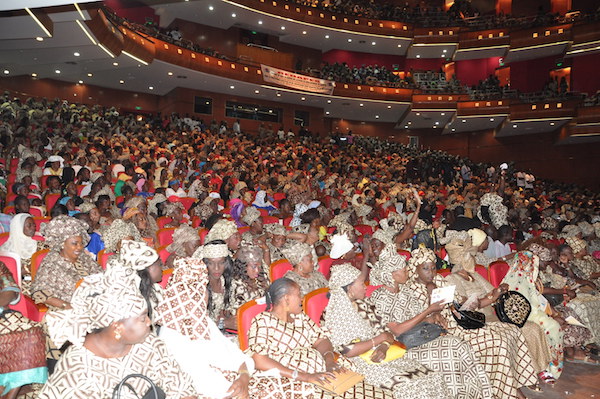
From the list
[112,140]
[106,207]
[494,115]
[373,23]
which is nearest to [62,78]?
[112,140]

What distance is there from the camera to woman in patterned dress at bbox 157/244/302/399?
233cm

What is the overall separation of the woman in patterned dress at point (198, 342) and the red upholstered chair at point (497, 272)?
3.07 m

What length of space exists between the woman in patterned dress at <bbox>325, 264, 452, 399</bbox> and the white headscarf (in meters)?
2.56

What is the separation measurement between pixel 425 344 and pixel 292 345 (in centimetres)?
112

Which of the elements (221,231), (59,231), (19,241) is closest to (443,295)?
(221,231)

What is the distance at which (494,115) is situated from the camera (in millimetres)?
21906

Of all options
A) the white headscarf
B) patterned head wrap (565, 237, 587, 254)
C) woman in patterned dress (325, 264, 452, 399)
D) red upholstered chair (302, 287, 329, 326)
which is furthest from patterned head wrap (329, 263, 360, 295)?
patterned head wrap (565, 237, 587, 254)

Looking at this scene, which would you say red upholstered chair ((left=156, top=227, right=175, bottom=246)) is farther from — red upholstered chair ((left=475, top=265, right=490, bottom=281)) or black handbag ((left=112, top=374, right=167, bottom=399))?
black handbag ((left=112, top=374, right=167, bottom=399))

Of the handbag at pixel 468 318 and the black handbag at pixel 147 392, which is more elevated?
the black handbag at pixel 147 392

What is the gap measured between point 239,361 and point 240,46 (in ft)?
71.9

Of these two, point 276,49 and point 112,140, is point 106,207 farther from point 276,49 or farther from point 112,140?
point 276,49

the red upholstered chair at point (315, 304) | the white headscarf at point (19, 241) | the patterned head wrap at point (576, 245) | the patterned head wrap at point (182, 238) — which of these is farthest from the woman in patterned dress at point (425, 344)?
the patterned head wrap at point (576, 245)

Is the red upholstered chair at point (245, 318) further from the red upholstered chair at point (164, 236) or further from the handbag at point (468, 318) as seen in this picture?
the red upholstered chair at point (164, 236)

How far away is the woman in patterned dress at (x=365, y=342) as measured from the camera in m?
2.99
